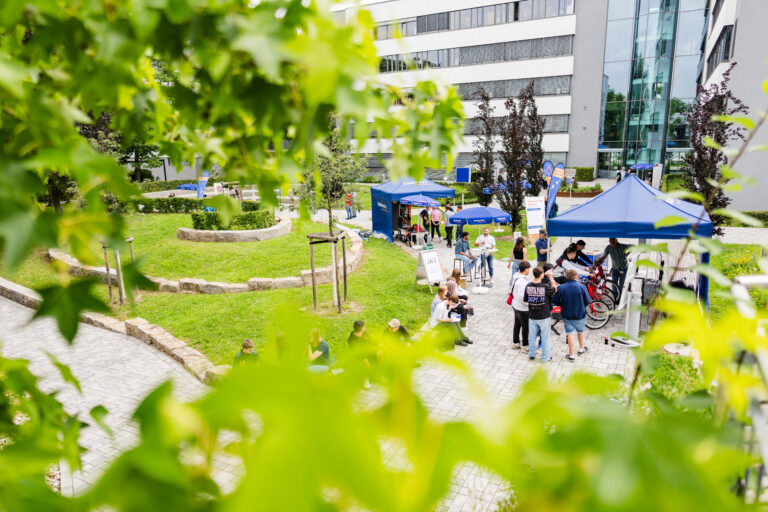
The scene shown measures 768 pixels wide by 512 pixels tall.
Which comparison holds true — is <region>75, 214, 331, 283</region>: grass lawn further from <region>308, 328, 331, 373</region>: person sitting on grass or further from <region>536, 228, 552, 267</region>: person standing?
<region>308, 328, 331, 373</region>: person sitting on grass

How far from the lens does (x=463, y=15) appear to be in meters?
42.0

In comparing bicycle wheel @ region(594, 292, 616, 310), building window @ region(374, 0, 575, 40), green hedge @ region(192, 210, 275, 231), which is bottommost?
bicycle wheel @ region(594, 292, 616, 310)

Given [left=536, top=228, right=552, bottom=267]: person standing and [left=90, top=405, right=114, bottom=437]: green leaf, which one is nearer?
[left=90, top=405, right=114, bottom=437]: green leaf

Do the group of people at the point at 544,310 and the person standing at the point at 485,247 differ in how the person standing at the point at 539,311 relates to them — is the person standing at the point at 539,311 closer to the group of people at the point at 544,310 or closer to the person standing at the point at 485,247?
the group of people at the point at 544,310

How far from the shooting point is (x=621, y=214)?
32.4ft

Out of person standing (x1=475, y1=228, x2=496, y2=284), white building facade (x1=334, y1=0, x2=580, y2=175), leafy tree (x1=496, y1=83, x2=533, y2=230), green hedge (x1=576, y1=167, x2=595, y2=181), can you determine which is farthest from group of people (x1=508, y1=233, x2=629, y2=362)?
green hedge (x1=576, y1=167, x2=595, y2=181)

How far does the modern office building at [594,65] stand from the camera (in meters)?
38.0

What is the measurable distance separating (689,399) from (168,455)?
119 centimetres

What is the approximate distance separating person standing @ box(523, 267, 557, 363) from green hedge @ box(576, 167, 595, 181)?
3479 cm

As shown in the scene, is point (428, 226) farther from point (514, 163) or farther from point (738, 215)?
point (738, 215)

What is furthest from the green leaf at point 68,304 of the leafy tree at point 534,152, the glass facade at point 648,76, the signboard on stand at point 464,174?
the glass facade at point 648,76

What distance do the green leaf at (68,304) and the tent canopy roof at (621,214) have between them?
31.8 feet

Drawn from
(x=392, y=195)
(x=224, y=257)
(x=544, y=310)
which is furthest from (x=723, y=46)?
(x=224, y=257)

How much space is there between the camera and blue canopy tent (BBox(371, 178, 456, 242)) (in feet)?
60.4
